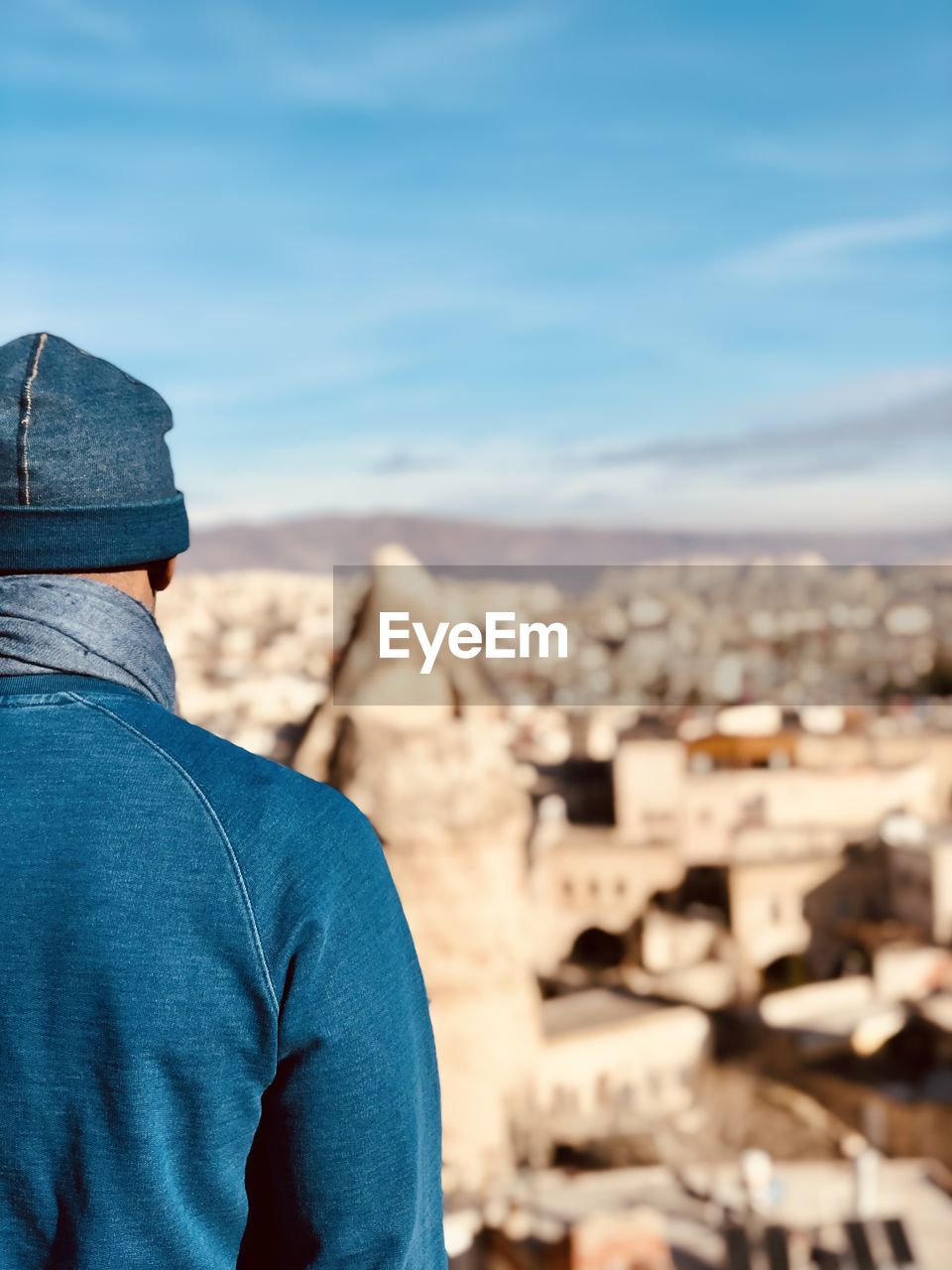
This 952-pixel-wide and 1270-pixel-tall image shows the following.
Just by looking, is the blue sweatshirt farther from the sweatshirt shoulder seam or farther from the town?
the town

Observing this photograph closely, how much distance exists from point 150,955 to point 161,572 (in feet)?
1.03

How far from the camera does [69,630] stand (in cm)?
97

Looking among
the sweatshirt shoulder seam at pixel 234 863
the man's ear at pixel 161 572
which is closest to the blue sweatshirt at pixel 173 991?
the sweatshirt shoulder seam at pixel 234 863

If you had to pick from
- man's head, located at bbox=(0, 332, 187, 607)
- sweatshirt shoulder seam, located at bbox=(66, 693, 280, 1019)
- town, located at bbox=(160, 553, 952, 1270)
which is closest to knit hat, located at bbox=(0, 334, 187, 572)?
man's head, located at bbox=(0, 332, 187, 607)

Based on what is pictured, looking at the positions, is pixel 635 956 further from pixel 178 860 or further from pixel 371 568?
pixel 178 860

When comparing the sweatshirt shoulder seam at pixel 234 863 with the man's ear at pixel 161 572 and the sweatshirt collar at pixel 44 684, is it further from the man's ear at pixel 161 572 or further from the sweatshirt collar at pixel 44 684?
the man's ear at pixel 161 572

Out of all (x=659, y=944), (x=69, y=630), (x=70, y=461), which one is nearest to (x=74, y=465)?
(x=70, y=461)

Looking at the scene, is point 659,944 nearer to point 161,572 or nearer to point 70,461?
point 161,572

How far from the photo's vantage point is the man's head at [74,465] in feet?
3.21

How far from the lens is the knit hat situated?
3.20ft

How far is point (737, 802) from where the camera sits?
54.7ft

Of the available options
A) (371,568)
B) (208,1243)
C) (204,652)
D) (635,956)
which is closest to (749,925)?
(635,956)

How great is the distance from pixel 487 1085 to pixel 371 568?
2.86 meters

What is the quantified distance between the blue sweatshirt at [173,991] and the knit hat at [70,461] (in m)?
0.10
